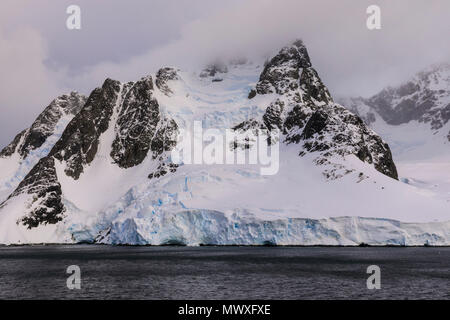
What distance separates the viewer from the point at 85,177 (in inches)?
7402

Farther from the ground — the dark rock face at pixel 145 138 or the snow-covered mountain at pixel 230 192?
the dark rock face at pixel 145 138

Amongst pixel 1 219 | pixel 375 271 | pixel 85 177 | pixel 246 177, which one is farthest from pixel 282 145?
pixel 375 271

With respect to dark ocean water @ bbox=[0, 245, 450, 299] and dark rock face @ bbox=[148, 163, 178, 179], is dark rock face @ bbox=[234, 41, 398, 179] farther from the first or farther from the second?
dark ocean water @ bbox=[0, 245, 450, 299]

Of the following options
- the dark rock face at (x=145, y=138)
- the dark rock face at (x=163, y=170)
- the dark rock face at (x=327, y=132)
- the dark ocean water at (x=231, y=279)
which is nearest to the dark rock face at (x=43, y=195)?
the dark rock face at (x=145, y=138)

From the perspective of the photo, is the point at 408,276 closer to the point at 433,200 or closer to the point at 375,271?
the point at 375,271

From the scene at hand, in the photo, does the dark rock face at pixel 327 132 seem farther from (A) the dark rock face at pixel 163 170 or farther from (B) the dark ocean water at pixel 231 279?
(B) the dark ocean water at pixel 231 279

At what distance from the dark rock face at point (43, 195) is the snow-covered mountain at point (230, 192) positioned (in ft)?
1.17

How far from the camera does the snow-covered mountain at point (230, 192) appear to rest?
390 feet

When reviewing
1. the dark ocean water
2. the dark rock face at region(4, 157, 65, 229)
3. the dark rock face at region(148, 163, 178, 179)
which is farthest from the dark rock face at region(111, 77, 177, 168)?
the dark ocean water

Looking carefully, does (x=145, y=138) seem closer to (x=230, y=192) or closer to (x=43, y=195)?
(x=43, y=195)

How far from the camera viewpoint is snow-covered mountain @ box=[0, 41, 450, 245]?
119 meters

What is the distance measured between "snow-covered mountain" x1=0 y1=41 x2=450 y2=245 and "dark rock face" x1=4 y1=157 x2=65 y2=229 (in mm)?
356

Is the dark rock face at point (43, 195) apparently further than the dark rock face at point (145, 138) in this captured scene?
No

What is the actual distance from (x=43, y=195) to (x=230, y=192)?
71.3 m
